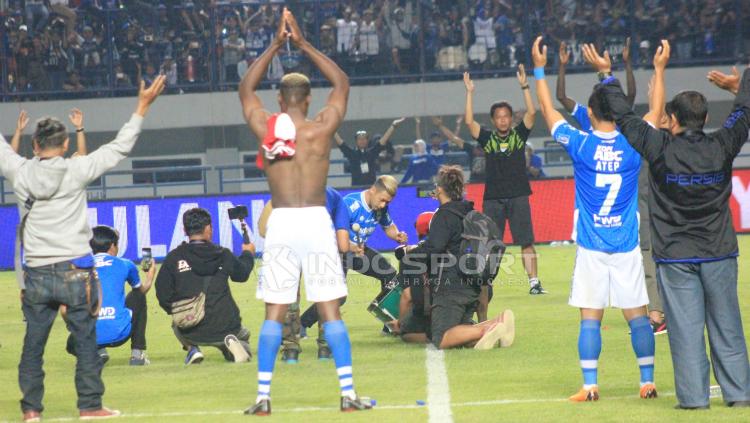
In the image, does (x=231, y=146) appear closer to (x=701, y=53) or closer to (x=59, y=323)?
(x=701, y=53)

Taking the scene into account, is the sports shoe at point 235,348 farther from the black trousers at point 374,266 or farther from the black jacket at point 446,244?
the black jacket at point 446,244

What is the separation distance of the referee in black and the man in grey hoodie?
11.6 feet

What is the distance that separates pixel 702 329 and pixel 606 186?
1.21 metres

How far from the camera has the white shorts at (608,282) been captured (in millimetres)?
8531

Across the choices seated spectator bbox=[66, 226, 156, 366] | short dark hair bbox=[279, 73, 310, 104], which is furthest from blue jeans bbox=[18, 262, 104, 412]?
seated spectator bbox=[66, 226, 156, 366]

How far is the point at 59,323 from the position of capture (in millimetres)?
15117

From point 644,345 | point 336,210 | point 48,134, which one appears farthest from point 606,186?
point 48,134

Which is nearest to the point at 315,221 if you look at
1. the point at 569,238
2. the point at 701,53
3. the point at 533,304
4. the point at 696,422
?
the point at 696,422

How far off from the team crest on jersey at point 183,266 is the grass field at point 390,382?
898mm

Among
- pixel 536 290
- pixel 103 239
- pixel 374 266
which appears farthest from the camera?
pixel 536 290

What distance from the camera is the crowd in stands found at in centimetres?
3262

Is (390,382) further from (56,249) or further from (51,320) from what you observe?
(56,249)

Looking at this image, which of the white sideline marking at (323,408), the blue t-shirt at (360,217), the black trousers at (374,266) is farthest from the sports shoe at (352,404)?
the black trousers at (374,266)

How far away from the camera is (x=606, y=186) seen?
28.1ft
